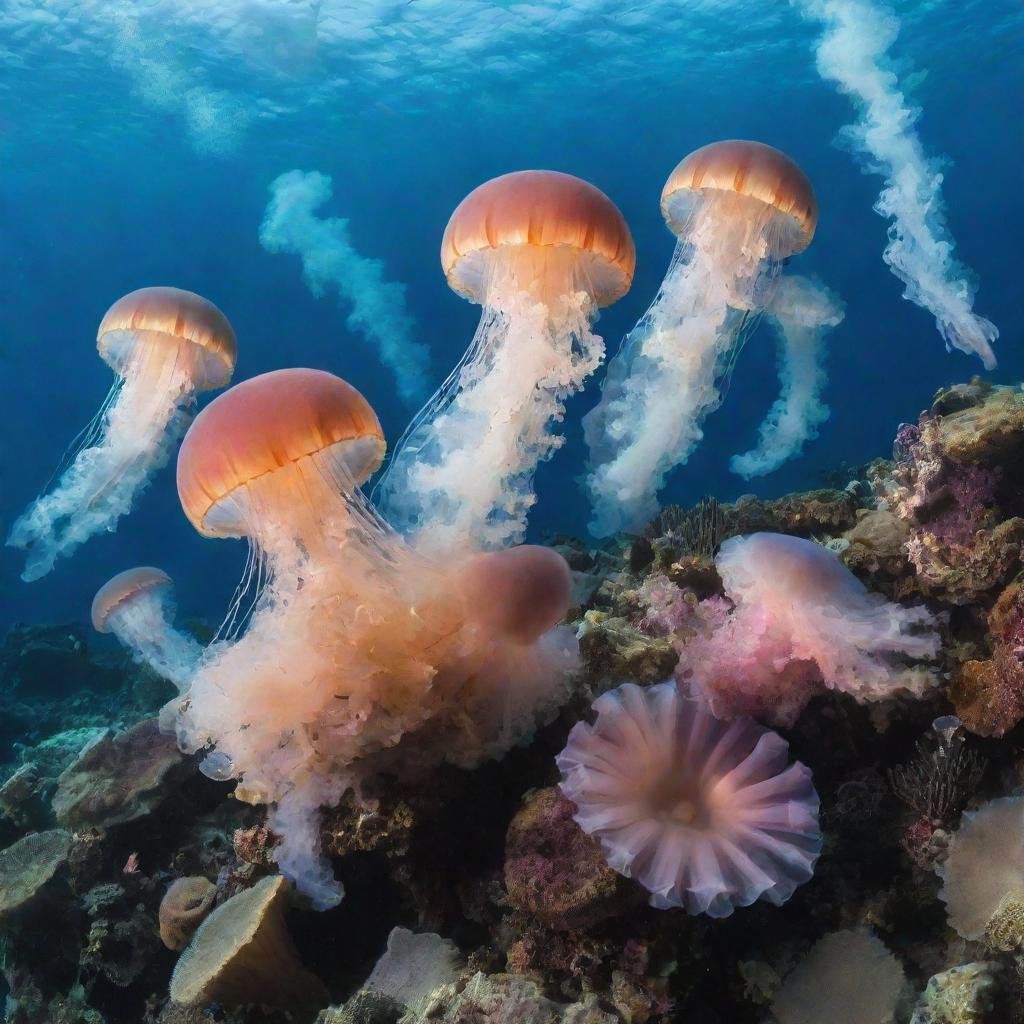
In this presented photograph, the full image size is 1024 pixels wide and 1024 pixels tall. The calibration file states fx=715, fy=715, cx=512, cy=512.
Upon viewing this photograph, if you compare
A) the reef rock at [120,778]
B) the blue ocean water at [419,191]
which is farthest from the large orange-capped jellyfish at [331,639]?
the blue ocean water at [419,191]

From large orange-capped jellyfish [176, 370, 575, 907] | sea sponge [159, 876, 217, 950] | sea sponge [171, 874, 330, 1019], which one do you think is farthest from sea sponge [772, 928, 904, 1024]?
sea sponge [159, 876, 217, 950]

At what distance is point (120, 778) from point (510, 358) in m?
4.88

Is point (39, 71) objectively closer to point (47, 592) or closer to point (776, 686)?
point (47, 592)

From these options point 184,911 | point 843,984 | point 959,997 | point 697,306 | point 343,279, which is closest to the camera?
point 959,997

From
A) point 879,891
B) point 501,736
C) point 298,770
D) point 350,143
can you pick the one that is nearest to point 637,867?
point 501,736

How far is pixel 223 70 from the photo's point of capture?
66.4ft

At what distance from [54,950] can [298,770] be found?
3447 millimetres

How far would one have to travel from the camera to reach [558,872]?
304 centimetres

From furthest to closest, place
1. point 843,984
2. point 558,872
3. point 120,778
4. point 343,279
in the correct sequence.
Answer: point 343,279 → point 120,778 → point 558,872 → point 843,984

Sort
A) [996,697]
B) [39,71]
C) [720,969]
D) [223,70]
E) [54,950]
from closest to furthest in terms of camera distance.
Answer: [720,969] → [996,697] → [54,950] → [39,71] → [223,70]

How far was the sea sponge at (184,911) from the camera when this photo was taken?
4.38 m

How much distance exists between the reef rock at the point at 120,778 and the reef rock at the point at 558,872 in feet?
12.6

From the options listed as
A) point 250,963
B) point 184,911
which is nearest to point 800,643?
point 250,963

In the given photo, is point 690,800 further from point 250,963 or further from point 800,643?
point 250,963
